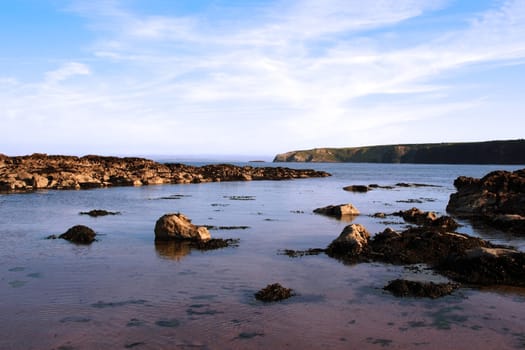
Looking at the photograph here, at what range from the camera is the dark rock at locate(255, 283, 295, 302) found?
44.2 feet

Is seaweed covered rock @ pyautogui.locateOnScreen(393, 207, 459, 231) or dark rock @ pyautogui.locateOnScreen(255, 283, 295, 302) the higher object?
seaweed covered rock @ pyautogui.locateOnScreen(393, 207, 459, 231)

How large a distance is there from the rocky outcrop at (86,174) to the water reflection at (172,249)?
41277 millimetres

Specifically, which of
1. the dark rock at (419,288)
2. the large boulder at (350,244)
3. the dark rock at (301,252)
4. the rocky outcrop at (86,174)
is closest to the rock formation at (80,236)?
the dark rock at (301,252)

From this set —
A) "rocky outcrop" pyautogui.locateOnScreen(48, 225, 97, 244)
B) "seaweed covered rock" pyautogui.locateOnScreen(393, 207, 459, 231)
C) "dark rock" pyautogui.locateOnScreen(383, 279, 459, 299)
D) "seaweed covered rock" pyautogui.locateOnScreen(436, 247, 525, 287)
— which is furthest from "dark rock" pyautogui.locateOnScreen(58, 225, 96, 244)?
"seaweed covered rock" pyautogui.locateOnScreen(393, 207, 459, 231)

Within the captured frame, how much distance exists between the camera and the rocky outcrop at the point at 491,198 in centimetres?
3356

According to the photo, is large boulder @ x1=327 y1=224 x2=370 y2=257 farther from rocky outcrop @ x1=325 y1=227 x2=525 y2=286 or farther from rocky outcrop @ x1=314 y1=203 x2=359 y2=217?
rocky outcrop @ x1=314 y1=203 x2=359 y2=217

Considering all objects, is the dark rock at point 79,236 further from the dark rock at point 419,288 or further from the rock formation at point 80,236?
the dark rock at point 419,288

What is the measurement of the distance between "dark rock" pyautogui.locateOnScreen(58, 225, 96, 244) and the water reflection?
11.7 ft

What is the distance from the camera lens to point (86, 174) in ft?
220

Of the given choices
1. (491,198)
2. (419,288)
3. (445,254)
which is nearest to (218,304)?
(419,288)

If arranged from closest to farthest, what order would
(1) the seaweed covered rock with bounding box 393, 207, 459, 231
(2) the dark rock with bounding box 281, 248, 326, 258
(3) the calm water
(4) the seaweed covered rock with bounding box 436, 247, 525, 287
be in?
(3) the calm water
(4) the seaweed covered rock with bounding box 436, 247, 525, 287
(2) the dark rock with bounding box 281, 248, 326, 258
(1) the seaweed covered rock with bounding box 393, 207, 459, 231

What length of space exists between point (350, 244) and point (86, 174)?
5635 centimetres

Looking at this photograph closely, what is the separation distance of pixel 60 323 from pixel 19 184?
52322 millimetres

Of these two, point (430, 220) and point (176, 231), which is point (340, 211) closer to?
point (430, 220)
